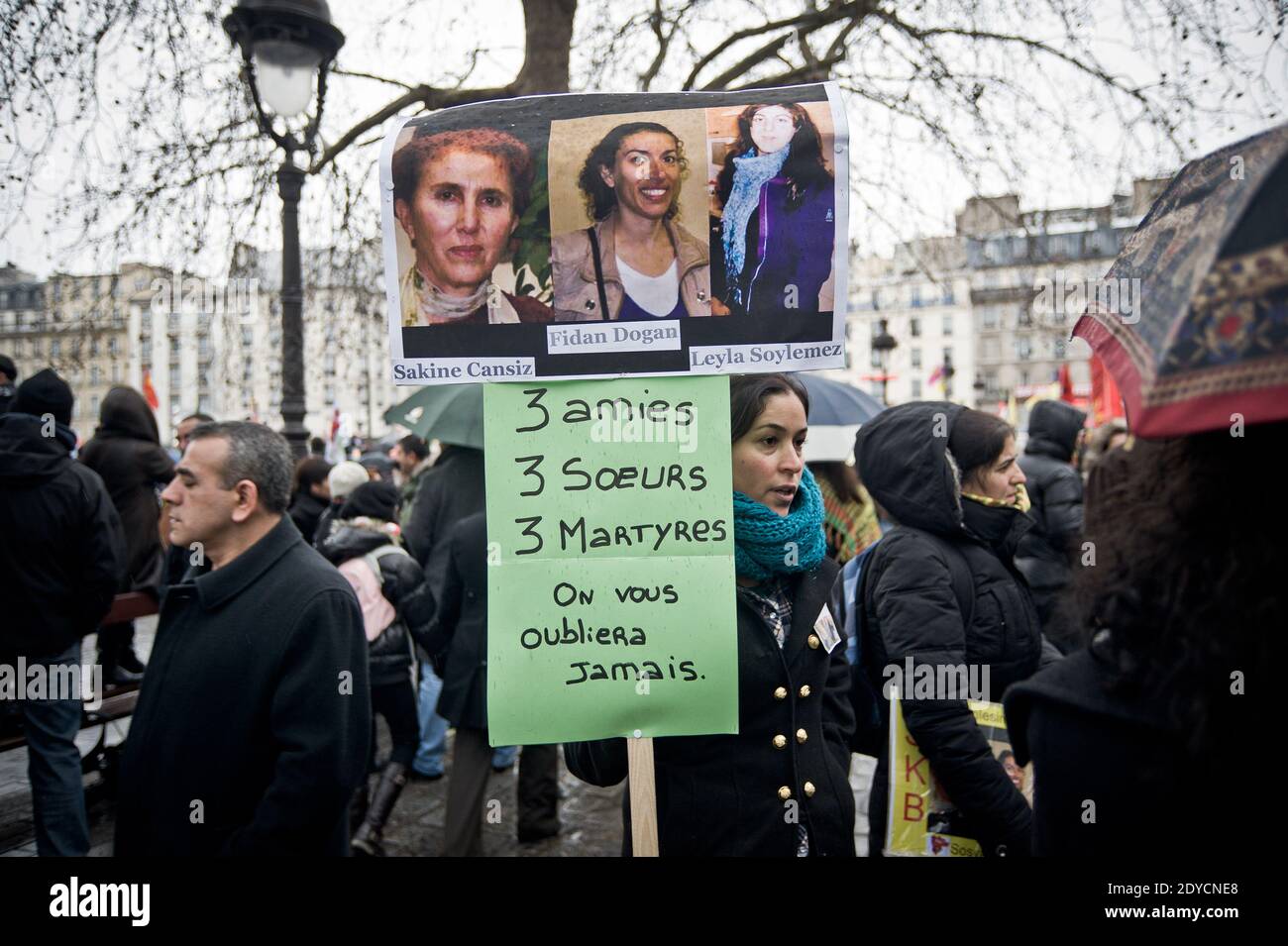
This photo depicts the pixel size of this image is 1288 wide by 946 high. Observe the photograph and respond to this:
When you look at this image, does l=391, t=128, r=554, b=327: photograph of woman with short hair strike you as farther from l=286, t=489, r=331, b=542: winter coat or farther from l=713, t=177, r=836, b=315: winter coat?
l=286, t=489, r=331, b=542: winter coat

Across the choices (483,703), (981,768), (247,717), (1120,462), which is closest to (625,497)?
(1120,462)

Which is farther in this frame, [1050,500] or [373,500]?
[1050,500]

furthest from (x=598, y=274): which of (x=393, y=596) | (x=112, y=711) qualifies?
(x=112, y=711)

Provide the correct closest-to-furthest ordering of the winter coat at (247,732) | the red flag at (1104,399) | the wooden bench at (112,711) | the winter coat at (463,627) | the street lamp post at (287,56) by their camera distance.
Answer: the winter coat at (247,732) < the winter coat at (463,627) < the wooden bench at (112,711) < the street lamp post at (287,56) < the red flag at (1104,399)

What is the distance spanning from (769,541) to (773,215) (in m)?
0.73

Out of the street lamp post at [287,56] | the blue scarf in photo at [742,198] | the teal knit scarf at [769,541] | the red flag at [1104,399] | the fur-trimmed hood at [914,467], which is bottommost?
the teal knit scarf at [769,541]

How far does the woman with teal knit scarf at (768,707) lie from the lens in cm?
197

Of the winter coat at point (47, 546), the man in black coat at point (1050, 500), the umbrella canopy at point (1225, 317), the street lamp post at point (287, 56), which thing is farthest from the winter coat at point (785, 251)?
the street lamp post at point (287, 56)

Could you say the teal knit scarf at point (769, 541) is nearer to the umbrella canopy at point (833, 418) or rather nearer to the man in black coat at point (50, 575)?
the umbrella canopy at point (833, 418)

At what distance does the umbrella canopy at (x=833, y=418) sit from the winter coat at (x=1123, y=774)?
3750 millimetres

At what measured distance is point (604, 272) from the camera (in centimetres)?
189

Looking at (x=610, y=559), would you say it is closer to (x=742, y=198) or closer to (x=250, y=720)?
(x=742, y=198)
